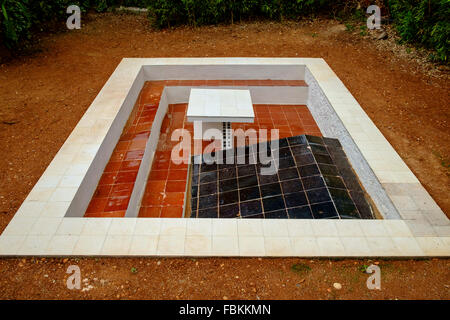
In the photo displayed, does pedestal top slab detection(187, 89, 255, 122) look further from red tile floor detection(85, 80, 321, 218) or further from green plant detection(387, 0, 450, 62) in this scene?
green plant detection(387, 0, 450, 62)

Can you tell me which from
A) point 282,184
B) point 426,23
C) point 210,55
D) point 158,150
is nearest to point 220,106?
point 158,150

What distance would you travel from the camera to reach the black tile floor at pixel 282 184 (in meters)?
3.88

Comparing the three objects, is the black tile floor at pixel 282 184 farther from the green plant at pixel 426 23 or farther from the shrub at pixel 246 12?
the shrub at pixel 246 12

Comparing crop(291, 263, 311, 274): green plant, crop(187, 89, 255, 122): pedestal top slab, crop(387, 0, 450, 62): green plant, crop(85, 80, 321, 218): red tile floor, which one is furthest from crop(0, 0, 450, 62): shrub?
crop(291, 263, 311, 274): green plant

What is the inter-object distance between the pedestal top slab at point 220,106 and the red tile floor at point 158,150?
2.89 ft

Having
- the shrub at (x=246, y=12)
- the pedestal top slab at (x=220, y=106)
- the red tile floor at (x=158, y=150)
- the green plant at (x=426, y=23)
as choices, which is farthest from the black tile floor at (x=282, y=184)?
the shrub at (x=246, y=12)

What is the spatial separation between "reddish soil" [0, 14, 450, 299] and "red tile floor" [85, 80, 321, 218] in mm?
951

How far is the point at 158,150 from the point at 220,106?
1572 mm

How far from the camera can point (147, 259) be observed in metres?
3.03

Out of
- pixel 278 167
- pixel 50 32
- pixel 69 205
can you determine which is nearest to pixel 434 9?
pixel 278 167

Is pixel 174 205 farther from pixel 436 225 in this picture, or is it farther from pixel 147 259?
pixel 436 225

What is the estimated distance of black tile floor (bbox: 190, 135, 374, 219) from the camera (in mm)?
3883

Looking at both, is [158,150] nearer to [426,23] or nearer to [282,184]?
[282,184]
